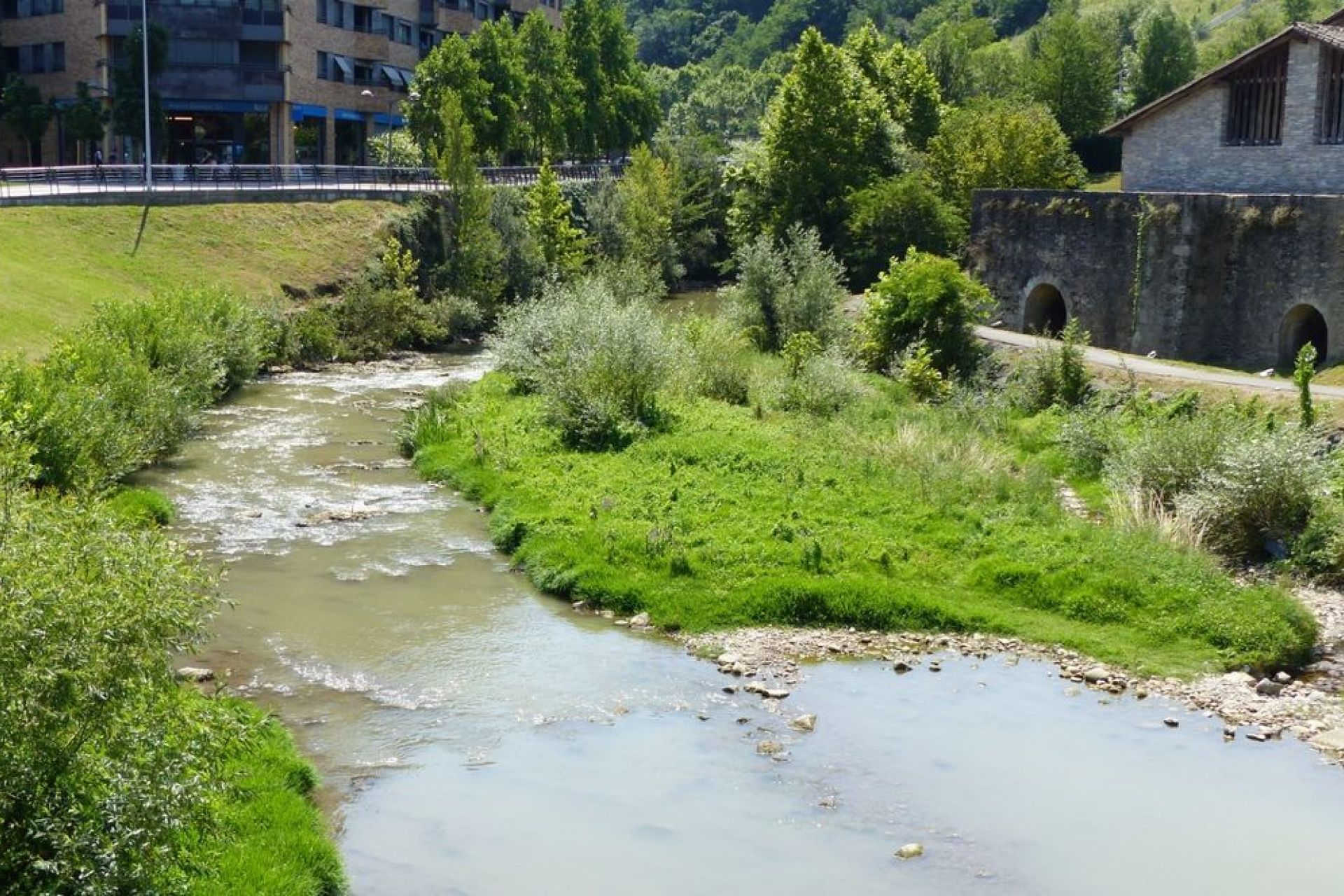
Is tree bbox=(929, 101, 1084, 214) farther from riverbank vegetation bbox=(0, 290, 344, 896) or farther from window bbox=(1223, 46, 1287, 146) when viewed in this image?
riverbank vegetation bbox=(0, 290, 344, 896)

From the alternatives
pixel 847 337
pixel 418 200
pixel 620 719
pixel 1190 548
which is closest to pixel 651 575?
pixel 620 719

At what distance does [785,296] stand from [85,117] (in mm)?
42331

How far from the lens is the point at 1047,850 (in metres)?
15.8

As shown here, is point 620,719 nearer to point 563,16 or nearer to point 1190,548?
point 1190,548

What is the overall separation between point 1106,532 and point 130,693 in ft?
57.8

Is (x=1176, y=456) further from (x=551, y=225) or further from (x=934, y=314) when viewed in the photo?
(x=551, y=225)

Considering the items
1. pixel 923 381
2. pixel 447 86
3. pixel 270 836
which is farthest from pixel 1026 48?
pixel 270 836

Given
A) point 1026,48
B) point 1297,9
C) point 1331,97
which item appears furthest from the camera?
point 1026,48

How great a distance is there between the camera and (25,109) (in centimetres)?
7275

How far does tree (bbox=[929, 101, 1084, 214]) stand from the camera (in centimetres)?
5800

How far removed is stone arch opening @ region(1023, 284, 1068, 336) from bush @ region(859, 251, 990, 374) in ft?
22.4

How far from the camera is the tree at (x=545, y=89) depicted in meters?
79.4

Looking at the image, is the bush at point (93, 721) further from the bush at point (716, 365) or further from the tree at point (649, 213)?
the tree at point (649, 213)

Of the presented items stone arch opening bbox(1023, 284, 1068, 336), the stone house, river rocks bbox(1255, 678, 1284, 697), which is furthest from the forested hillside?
river rocks bbox(1255, 678, 1284, 697)
